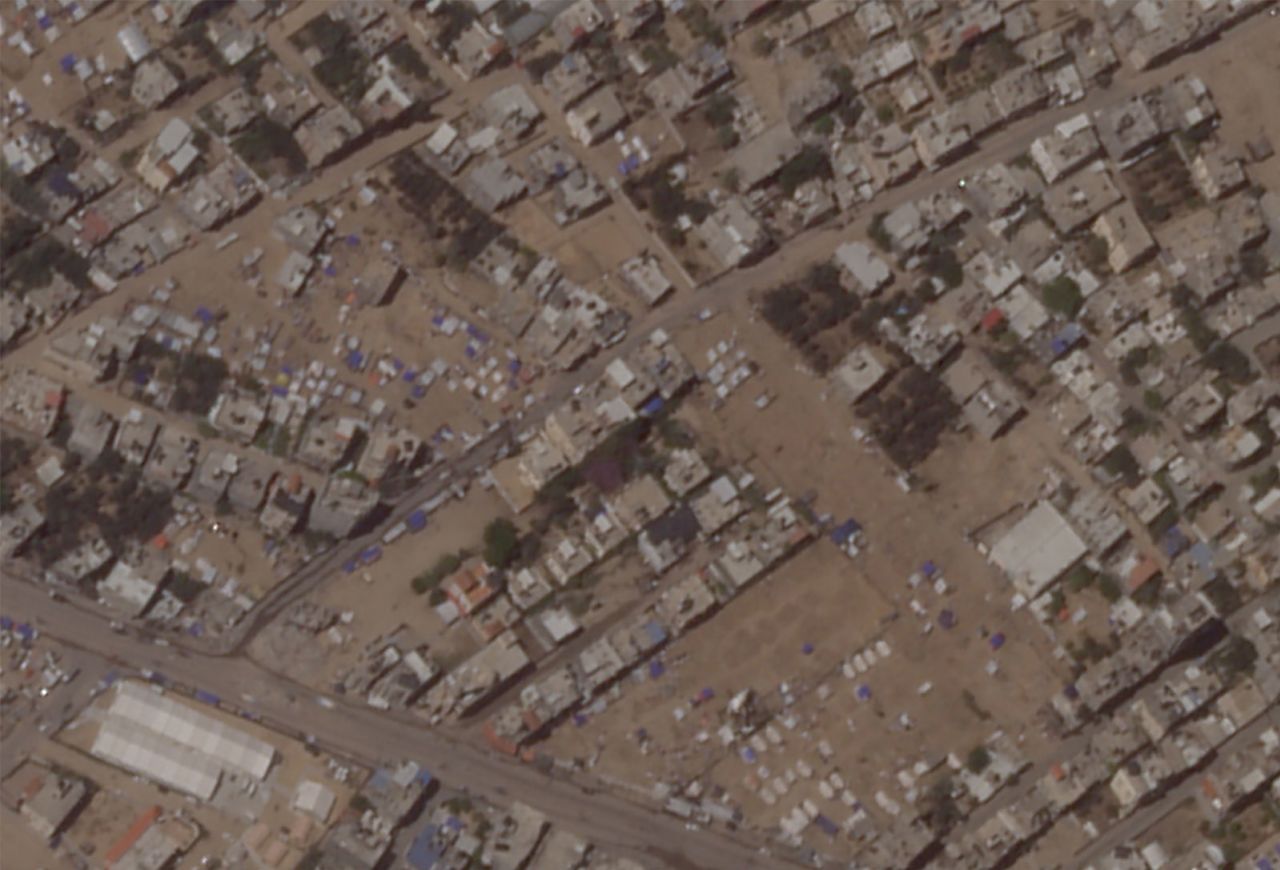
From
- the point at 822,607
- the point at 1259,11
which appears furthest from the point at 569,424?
the point at 1259,11

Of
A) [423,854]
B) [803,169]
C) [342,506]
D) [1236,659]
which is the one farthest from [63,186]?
[1236,659]

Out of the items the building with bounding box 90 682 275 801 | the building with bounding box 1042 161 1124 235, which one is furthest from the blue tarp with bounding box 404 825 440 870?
the building with bounding box 1042 161 1124 235

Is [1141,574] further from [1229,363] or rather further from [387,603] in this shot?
[387,603]

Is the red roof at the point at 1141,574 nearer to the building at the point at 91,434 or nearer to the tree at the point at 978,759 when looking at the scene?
the tree at the point at 978,759

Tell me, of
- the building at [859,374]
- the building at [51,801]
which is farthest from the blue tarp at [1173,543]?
the building at [51,801]

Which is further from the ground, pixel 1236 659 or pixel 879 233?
pixel 879 233

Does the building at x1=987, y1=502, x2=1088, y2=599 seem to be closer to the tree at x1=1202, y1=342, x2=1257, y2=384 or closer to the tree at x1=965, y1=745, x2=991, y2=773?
the tree at x1=965, y1=745, x2=991, y2=773
